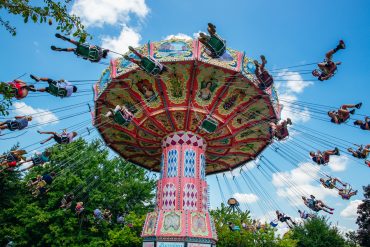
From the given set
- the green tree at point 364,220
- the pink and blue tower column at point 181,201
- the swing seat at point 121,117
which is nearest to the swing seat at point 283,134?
the pink and blue tower column at point 181,201

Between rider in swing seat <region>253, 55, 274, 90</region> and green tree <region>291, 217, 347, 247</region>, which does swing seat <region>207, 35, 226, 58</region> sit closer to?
rider in swing seat <region>253, 55, 274, 90</region>

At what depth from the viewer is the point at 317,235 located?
26797mm

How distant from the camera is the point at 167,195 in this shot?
38.4 ft

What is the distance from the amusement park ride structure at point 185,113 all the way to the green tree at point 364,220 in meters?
13.7

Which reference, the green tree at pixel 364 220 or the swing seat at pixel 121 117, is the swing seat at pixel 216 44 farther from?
the green tree at pixel 364 220

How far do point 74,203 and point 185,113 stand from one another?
12536 mm

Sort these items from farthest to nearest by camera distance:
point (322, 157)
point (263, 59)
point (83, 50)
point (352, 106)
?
point (322, 157)
point (352, 106)
point (263, 59)
point (83, 50)

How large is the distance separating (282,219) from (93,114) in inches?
375

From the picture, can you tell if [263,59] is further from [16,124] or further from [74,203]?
[74,203]

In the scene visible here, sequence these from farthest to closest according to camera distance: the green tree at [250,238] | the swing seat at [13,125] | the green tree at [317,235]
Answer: the green tree at [317,235], the green tree at [250,238], the swing seat at [13,125]

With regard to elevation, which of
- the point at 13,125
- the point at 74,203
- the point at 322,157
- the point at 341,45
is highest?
the point at 74,203

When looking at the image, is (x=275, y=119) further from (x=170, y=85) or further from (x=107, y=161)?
(x=107, y=161)

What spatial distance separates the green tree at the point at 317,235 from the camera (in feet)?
87.0

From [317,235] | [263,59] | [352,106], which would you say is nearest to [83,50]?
[263,59]
